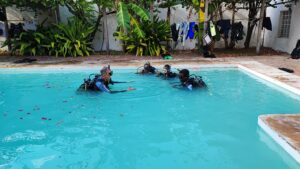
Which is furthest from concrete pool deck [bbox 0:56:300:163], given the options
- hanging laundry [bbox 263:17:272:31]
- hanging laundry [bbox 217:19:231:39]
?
hanging laundry [bbox 263:17:272:31]

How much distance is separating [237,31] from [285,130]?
35.5 ft

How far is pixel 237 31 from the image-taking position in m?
14.6

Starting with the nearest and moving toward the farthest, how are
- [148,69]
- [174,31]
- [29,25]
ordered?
[148,69]
[174,31]
[29,25]

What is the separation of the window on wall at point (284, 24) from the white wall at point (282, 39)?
189 millimetres

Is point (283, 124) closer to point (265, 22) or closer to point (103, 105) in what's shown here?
point (103, 105)

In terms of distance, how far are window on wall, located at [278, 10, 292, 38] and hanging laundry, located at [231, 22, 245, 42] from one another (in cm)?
204

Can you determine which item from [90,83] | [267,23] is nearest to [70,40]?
[90,83]

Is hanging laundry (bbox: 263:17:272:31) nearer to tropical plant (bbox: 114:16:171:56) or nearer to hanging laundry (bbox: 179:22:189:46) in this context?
hanging laundry (bbox: 179:22:189:46)

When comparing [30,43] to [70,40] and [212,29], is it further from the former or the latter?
[212,29]

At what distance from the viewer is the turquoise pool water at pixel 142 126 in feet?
15.0

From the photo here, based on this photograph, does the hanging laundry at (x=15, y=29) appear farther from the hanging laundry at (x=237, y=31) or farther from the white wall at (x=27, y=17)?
the hanging laundry at (x=237, y=31)

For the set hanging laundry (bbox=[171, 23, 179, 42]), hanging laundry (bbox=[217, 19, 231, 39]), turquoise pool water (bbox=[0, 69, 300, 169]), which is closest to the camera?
turquoise pool water (bbox=[0, 69, 300, 169])

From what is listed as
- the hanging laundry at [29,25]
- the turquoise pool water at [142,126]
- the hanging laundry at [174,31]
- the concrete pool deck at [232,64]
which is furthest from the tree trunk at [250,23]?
the hanging laundry at [29,25]

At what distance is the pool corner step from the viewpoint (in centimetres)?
410
